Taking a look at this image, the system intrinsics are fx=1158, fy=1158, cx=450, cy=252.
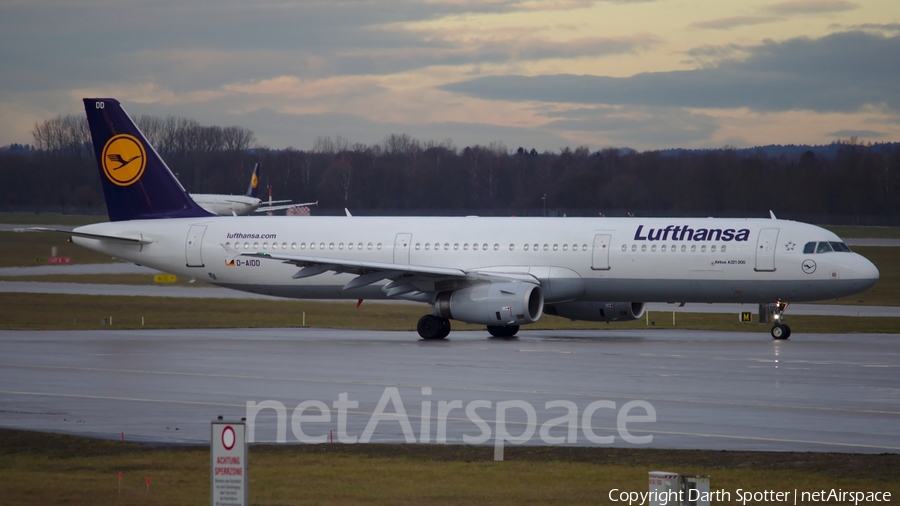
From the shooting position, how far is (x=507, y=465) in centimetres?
1409

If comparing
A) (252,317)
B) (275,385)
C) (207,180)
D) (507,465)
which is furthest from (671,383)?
(207,180)

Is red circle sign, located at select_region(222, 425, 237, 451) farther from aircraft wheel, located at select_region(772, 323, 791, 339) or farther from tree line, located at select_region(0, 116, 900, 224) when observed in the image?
tree line, located at select_region(0, 116, 900, 224)

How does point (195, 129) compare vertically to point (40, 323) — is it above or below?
above

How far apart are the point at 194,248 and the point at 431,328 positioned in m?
9.11

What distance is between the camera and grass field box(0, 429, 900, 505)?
40.7 ft

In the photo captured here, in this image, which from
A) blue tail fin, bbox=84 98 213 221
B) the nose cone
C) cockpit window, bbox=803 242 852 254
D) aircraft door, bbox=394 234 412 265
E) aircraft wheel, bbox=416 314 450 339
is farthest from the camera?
blue tail fin, bbox=84 98 213 221

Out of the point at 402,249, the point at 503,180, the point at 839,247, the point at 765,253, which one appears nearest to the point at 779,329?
the point at 765,253

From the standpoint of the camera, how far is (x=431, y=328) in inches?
1334

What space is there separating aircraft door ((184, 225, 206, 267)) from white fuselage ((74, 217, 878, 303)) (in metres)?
0.03

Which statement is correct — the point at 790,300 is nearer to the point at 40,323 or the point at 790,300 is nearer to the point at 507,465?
the point at 507,465

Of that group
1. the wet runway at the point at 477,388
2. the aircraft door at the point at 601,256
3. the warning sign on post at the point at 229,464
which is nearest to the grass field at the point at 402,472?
the wet runway at the point at 477,388

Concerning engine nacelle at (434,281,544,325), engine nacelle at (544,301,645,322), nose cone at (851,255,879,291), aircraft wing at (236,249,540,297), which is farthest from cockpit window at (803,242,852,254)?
aircraft wing at (236,249,540,297)

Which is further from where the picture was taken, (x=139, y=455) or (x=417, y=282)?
(x=417, y=282)

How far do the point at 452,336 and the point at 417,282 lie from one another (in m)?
2.35
